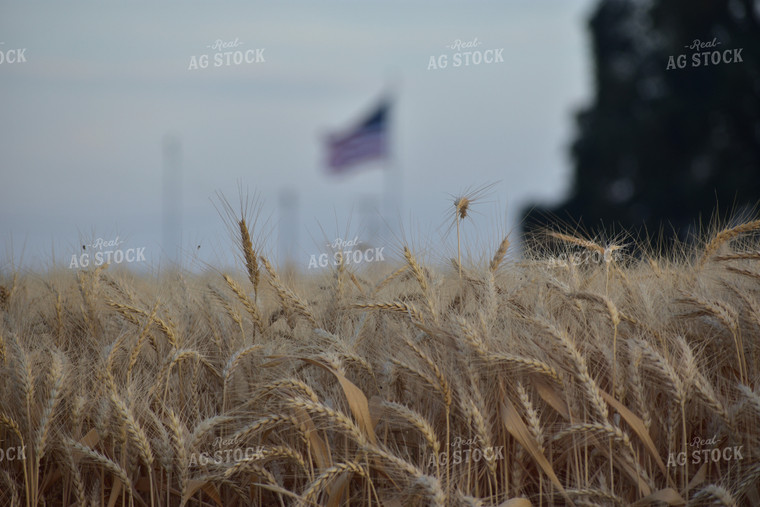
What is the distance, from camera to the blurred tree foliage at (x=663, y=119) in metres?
20.0

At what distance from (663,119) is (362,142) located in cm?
888

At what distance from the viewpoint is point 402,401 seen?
2.69 metres

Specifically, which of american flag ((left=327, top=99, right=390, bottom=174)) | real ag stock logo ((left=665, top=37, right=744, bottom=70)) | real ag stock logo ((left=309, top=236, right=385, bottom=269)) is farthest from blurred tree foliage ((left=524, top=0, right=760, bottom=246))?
real ag stock logo ((left=309, top=236, right=385, bottom=269))

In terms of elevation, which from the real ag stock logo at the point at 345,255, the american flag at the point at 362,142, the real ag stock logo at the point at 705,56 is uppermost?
the american flag at the point at 362,142

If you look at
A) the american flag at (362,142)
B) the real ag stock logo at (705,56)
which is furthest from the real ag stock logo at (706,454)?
the american flag at (362,142)

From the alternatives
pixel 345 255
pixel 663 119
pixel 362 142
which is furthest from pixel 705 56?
pixel 345 255

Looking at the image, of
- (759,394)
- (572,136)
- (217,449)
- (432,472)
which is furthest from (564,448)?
(572,136)

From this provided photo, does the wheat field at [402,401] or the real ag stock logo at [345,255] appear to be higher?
the real ag stock logo at [345,255]

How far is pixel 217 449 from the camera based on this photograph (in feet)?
8.36

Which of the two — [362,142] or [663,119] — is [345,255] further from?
[663,119]

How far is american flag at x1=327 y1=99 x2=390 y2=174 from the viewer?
19172 mm

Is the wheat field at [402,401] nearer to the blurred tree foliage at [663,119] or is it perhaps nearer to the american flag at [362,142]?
the american flag at [362,142]

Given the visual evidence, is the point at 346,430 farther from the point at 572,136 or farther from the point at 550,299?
the point at 572,136

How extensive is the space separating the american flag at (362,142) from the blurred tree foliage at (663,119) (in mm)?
4992
